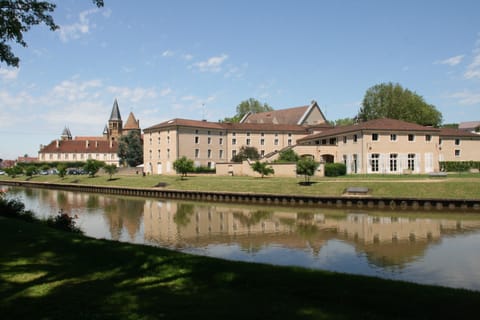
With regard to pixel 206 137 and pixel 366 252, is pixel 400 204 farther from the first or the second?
pixel 206 137

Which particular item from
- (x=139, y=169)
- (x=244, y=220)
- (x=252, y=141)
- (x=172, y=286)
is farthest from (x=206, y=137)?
(x=172, y=286)

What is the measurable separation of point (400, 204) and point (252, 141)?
1550 inches

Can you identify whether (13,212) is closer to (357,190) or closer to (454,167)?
(357,190)

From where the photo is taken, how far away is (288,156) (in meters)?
49.8

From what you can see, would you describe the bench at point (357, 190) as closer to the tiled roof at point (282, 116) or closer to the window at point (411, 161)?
the window at point (411, 161)

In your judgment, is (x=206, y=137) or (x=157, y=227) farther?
(x=206, y=137)

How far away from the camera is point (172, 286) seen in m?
7.09

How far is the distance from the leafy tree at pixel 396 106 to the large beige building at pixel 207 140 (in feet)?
44.5

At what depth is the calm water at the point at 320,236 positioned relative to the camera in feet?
44.6

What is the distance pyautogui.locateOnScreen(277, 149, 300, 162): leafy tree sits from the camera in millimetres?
49344

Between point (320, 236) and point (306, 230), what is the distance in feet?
6.14

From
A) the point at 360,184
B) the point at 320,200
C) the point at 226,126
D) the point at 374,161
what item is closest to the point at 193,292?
the point at 320,200

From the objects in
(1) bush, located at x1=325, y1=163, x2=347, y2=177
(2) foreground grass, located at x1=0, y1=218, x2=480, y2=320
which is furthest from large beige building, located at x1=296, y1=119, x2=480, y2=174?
(2) foreground grass, located at x1=0, y1=218, x2=480, y2=320

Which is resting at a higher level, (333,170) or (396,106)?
(396,106)
